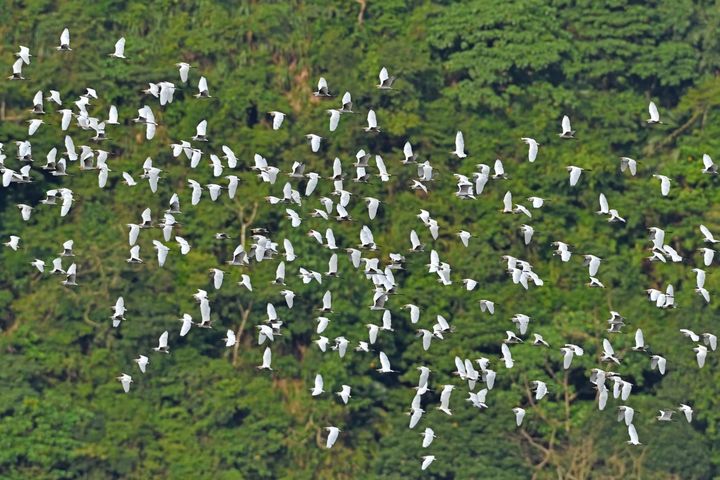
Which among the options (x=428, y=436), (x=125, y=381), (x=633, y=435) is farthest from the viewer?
(x=428, y=436)

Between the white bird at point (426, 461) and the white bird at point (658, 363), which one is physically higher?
the white bird at point (658, 363)

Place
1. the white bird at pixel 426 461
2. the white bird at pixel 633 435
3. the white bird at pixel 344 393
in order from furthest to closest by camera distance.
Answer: the white bird at pixel 426 461 < the white bird at pixel 344 393 < the white bird at pixel 633 435

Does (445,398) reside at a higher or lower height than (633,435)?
higher

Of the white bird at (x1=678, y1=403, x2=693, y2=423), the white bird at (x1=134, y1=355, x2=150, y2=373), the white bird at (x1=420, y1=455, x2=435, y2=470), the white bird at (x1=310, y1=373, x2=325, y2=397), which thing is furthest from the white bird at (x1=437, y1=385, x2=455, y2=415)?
the white bird at (x1=134, y1=355, x2=150, y2=373)

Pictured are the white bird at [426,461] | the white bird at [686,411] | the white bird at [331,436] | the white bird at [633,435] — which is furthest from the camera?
the white bird at [426,461]

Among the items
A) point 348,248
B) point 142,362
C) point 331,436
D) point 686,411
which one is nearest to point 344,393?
point 331,436

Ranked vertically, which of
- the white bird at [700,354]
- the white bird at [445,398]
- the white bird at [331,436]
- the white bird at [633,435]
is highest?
the white bird at [700,354]

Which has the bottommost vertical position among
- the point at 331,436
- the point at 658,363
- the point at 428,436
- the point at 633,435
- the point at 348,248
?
the point at 633,435

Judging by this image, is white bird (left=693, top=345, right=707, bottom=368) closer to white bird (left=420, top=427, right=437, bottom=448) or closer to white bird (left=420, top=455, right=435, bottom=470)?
white bird (left=420, top=427, right=437, bottom=448)

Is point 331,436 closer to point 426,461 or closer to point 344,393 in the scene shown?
point 344,393

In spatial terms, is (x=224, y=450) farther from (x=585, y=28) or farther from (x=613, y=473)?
Result: (x=585, y=28)

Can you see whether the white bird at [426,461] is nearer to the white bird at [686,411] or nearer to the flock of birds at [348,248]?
the flock of birds at [348,248]

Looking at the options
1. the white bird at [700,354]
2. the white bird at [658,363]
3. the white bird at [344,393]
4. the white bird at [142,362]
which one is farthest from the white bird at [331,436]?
the white bird at [700,354]
